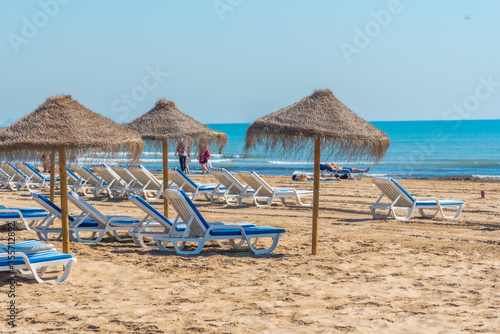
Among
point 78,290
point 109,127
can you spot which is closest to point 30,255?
point 78,290

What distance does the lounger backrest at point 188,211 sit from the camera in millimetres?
7133

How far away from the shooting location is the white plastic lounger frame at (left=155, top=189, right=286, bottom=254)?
719 centimetres

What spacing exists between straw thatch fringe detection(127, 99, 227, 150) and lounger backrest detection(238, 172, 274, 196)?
327 centimetres

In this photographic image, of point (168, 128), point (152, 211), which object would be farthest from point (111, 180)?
point (152, 211)

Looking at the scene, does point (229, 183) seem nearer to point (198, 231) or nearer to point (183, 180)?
point (183, 180)

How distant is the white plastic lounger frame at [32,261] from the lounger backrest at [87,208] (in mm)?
1970

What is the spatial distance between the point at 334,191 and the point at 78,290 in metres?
11.5

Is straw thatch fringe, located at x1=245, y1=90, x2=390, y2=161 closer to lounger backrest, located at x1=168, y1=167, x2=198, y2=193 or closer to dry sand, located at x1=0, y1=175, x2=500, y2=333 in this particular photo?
dry sand, located at x1=0, y1=175, x2=500, y2=333

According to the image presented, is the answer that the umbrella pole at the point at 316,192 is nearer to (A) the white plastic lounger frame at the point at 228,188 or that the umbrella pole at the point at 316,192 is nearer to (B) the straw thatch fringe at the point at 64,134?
(B) the straw thatch fringe at the point at 64,134

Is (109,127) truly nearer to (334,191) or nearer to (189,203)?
(189,203)

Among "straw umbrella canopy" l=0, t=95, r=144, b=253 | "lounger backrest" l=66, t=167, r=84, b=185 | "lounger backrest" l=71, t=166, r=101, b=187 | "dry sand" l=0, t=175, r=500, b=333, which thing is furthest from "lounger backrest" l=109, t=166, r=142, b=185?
"straw umbrella canopy" l=0, t=95, r=144, b=253

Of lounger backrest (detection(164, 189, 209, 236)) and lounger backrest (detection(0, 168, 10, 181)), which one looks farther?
lounger backrest (detection(0, 168, 10, 181))

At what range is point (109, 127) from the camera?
691 centimetres

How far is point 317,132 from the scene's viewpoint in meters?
6.87
